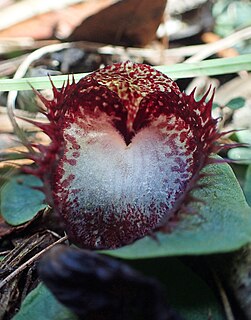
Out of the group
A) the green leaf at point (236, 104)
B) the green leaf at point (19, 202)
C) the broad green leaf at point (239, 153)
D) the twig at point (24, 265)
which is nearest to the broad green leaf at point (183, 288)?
the twig at point (24, 265)

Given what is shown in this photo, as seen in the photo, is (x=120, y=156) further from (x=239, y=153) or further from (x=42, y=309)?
(x=239, y=153)

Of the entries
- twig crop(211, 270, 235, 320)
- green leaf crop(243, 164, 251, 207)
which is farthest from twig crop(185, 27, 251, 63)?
twig crop(211, 270, 235, 320)

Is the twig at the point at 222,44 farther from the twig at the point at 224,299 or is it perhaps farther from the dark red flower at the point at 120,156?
the twig at the point at 224,299

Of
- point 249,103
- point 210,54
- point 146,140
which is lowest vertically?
point 249,103

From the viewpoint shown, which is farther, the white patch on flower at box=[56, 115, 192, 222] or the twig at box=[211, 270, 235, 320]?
the white patch on flower at box=[56, 115, 192, 222]

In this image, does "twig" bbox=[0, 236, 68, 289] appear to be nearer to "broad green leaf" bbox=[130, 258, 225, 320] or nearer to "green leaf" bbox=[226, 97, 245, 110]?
"broad green leaf" bbox=[130, 258, 225, 320]

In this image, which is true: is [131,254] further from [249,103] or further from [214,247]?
[249,103]

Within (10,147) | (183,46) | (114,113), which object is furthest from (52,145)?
(183,46)
